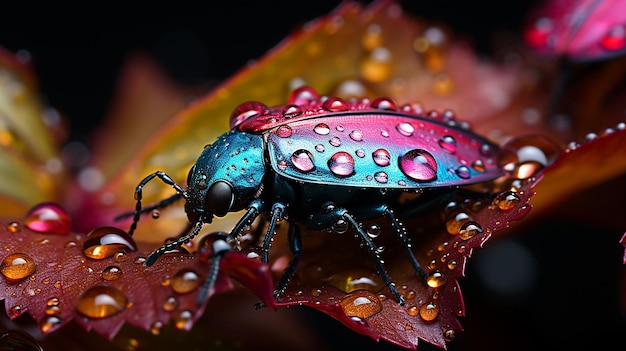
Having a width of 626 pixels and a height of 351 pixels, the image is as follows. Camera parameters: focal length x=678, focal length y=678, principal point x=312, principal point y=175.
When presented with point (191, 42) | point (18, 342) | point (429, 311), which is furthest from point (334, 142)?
point (191, 42)

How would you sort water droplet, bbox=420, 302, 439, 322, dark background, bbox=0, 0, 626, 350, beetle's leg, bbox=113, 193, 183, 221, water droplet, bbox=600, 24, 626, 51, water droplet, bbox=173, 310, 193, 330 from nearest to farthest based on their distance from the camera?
water droplet, bbox=173, 310, 193, 330
water droplet, bbox=420, 302, 439, 322
beetle's leg, bbox=113, 193, 183, 221
water droplet, bbox=600, 24, 626, 51
dark background, bbox=0, 0, 626, 350

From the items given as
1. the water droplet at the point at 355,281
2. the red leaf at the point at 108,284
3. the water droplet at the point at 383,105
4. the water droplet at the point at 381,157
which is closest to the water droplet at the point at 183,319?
the red leaf at the point at 108,284

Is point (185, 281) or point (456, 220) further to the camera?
point (456, 220)

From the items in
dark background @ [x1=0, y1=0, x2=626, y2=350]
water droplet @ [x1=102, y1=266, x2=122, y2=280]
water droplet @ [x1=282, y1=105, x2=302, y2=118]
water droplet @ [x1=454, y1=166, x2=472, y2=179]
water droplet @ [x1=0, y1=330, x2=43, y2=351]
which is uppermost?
dark background @ [x1=0, y1=0, x2=626, y2=350]

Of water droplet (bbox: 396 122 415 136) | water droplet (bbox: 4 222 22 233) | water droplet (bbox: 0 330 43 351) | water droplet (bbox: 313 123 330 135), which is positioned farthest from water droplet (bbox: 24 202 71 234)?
water droplet (bbox: 396 122 415 136)

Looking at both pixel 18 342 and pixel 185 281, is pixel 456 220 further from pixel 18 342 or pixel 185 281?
pixel 18 342

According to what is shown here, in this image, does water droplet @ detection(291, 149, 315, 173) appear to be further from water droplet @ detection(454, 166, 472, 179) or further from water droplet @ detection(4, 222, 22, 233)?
water droplet @ detection(4, 222, 22, 233)

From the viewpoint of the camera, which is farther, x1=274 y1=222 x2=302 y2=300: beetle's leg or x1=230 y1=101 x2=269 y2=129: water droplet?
x1=230 y1=101 x2=269 y2=129: water droplet
